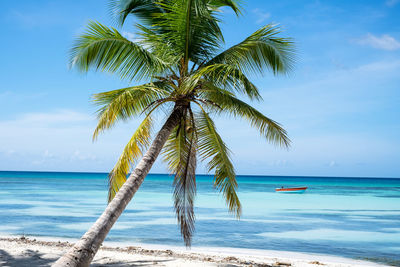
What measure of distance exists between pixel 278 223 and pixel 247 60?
12272 mm

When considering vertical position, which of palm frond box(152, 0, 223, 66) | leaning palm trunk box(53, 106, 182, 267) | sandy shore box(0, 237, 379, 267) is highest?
palm frond box(152, 0, 223, 66)

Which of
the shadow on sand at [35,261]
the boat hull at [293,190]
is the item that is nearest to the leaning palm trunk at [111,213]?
the shadow on sand at [35,261]

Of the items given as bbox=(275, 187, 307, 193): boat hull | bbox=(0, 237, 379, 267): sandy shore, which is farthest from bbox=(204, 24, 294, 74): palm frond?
bbox=(275, 187, 307, 193): boat hull

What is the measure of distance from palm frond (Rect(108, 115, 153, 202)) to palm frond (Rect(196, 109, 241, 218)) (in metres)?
0.95

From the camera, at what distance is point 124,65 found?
22.4ft

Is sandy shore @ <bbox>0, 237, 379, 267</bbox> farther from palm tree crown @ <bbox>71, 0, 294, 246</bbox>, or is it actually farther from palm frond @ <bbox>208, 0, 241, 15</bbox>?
palm frond @ <bbox>208, 0, 241, 15</bbox>

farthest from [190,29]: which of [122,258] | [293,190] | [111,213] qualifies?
[293,190]

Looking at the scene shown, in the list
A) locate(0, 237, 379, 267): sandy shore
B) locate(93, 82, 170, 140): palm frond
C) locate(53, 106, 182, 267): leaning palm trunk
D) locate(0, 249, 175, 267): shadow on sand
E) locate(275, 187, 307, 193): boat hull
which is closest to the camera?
locate(53, 106, 182, 267): leaning palm trunk

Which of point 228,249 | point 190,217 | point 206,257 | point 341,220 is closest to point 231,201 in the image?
point 190,217

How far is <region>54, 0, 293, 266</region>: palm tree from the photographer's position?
20.9 feet

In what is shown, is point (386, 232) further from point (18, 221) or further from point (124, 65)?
point (18, 221)

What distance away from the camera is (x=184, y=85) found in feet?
19.4

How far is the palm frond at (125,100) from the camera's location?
6070 millimetres

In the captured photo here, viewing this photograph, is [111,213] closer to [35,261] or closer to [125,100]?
[125,100]
